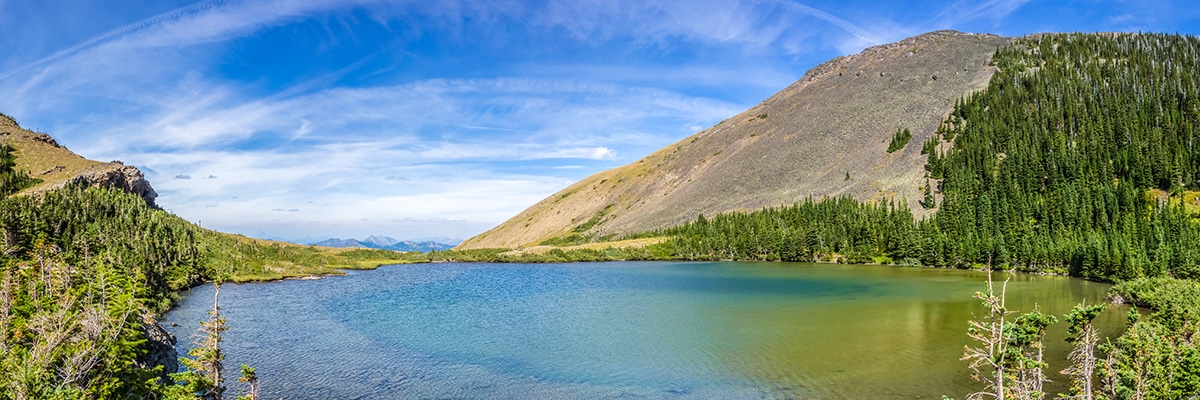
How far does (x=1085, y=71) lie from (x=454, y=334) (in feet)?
656

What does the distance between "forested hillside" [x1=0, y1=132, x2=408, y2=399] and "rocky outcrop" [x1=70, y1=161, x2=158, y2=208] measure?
3693 millimetres

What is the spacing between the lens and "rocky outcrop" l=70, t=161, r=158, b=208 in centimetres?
10612

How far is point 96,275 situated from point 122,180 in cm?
11175

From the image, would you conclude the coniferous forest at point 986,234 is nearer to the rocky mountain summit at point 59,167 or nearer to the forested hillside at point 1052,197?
the forested hillside at point 1052,197

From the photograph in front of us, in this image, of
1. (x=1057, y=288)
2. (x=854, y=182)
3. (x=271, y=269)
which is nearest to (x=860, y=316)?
(x=1057, y=288)

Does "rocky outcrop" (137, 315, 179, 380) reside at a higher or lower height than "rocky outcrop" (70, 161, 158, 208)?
lower

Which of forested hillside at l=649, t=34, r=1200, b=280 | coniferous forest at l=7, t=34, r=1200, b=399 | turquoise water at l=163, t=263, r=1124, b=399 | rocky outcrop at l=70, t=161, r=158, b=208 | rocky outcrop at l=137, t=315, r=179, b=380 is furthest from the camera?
rocky outcrop at l=70, t=161, r=158, b=208

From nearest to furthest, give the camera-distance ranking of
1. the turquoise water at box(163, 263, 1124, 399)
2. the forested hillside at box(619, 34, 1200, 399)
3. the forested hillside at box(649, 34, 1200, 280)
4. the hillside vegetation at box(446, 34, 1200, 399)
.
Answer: the turquoise water at box(163, 263, 1124, 399), the forested hillside at box(619, 34, 1200, 399), the hillside vegetation at box(446, 34, 1200, 399), the forested hillside at box(649, 34, 1200, 280)

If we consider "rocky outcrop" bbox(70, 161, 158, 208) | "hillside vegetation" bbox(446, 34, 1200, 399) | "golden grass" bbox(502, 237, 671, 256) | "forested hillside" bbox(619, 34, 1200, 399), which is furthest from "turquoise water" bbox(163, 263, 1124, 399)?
"golden grass" bbox(502, 237, 671, 256)

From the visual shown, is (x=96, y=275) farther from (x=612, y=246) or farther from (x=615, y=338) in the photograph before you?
(x=612, y=246)

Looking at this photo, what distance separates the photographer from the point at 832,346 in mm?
38781

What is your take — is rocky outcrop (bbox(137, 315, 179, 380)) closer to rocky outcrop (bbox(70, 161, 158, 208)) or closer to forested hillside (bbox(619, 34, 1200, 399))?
forested hillside (bbox(619, 34, 1200, 399))

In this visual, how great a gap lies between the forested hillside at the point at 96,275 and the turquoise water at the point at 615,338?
7.16 metres

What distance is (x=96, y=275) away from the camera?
2678 centimetres
